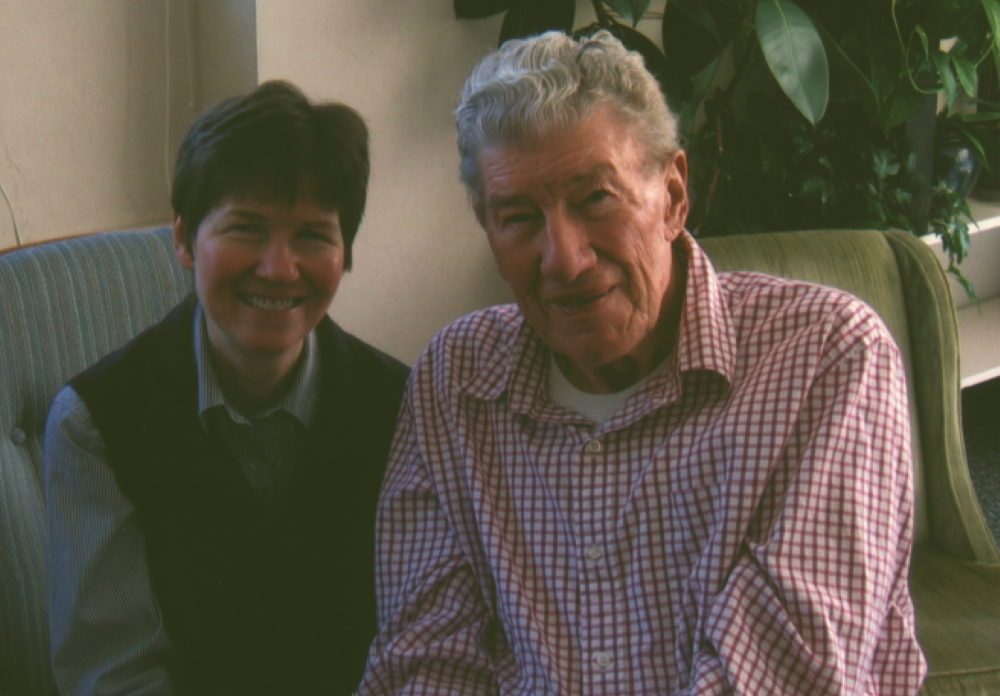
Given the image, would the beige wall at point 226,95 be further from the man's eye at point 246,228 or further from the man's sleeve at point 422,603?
the man's sleeve at point 422,603

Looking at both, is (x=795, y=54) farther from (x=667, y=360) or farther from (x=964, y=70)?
(x=667, y=360)

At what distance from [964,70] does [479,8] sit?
3.51 ft

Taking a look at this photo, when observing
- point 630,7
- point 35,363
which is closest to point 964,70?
point 630,7

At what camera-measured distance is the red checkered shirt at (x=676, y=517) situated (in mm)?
1065

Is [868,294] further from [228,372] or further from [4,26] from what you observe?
[4,26]

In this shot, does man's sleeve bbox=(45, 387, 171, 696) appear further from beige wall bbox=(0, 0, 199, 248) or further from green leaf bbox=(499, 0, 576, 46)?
green leaf bbox=(499, 0, 576, 46)

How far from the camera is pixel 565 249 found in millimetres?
1128

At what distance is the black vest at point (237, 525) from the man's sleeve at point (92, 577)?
0.03m

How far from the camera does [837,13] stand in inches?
87.1

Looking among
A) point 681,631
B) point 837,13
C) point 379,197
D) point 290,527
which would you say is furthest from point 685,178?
point 837,13

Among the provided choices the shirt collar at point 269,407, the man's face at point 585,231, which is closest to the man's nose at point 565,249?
the man's face at point 585,231

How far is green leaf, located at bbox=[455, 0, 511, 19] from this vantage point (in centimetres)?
198

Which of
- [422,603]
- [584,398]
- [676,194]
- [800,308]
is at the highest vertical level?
[676,194]

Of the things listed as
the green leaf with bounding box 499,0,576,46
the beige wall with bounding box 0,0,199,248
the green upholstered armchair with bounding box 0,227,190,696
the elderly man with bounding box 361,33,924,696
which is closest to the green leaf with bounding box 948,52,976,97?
the green leaf with bounding box 499,0,576,46
